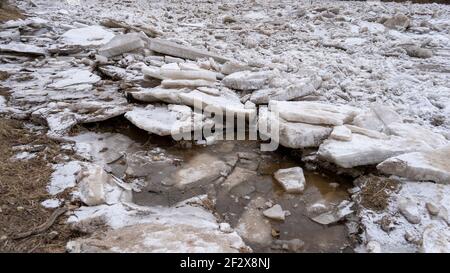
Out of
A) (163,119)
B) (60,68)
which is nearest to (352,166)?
(163,119)

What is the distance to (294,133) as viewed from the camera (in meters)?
3.29

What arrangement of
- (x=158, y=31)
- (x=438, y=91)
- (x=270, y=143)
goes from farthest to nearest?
(x=158, y=31)
(x=438, y=91)
(x=270, y=143)

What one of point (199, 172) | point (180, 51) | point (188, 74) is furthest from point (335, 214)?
point (180, 51)

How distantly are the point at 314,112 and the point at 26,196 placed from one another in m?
2.49

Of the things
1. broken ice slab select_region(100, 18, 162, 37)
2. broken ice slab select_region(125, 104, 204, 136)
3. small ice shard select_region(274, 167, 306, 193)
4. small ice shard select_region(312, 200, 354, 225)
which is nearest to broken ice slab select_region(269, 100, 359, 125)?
small ice shard select_region(274, 167, 306, 193)

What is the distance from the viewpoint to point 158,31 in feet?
23.0

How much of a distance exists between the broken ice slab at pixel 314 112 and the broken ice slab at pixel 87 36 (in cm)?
377

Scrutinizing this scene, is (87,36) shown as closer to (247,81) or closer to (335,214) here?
(247,81)

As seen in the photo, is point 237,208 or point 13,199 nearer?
point 13,199

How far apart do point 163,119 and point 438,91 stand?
330cm

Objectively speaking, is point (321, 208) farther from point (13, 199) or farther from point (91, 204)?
point (13, 199)

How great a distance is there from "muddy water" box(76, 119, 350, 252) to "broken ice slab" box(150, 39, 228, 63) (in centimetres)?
206

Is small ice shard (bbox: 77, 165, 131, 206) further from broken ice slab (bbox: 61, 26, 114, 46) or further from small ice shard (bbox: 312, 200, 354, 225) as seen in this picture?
broken ice slab (bbox: 61, 26, 114, 46)
